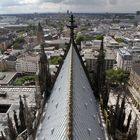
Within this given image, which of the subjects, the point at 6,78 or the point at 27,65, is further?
the point at 27,65

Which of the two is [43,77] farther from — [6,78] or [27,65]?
[27,65]

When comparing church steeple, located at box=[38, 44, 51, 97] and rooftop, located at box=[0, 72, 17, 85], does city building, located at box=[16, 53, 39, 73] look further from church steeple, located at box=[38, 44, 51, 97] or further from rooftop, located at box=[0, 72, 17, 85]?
church steeple, located at box=[38, 44, 51, 97]

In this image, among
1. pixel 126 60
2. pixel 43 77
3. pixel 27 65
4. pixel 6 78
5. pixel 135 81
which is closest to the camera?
pixel 43 77

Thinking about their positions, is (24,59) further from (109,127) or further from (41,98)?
(109,127)

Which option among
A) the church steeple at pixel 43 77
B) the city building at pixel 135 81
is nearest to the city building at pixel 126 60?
the city building at pixel 135 81

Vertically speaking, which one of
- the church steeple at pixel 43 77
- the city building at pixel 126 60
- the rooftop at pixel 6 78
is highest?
the church steeple at pixel 43 77

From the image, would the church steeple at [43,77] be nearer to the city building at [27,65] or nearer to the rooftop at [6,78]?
the rooftop at [6,78]

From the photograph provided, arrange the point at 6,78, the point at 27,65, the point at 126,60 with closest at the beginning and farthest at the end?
the point at 6,78
the point at 126,60
the point at 27,65

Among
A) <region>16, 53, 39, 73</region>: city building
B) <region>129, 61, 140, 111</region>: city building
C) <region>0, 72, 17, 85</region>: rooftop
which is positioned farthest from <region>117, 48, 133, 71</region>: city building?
<region>0, 72, 17, 85</region>: rooftop

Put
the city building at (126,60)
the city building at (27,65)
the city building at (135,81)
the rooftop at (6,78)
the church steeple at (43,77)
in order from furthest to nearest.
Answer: the city building at (27,65), the city building at (126,60), the rooftop at (6,78), the city building at (135,81), the church steeple at (43,77)

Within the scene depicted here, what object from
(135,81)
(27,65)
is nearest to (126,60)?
(135,81)

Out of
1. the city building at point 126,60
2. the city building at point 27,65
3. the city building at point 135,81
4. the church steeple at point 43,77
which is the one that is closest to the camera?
the church steeple at point 43,77
